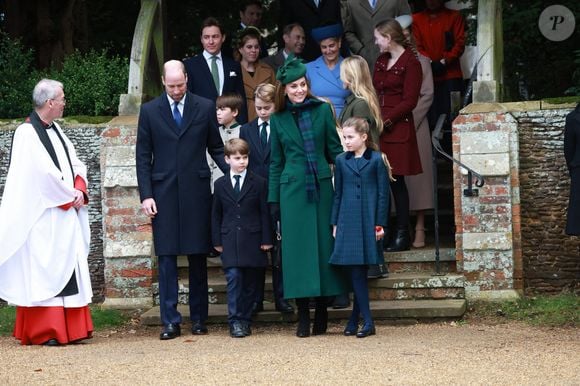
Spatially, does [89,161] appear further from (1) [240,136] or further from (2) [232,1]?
(2) [232,1]

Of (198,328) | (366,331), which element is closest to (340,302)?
(366,331)

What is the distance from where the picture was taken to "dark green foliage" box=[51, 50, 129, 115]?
12.8 metres

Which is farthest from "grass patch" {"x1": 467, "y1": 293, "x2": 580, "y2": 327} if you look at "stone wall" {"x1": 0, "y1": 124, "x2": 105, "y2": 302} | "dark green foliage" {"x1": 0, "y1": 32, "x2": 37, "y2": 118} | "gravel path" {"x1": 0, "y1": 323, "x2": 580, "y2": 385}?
"dark green foliage" {"x1": 0, "y1": 32, "x2": 37, "y2": 118}

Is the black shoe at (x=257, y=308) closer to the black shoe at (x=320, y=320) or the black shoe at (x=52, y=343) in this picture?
the black shoe at (x=320, y=320)

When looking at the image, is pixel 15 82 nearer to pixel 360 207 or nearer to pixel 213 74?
pixel 213 74

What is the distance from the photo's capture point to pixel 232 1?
15.8m

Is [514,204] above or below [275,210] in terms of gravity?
below

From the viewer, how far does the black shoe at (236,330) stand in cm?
1009

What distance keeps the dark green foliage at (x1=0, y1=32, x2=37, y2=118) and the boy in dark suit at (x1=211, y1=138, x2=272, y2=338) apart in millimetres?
3586

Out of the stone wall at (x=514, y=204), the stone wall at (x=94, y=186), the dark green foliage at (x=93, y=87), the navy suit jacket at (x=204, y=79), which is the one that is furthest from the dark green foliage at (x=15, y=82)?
the stone wall at (x=514, y=204)

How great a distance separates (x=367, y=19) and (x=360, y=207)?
10.9 ft

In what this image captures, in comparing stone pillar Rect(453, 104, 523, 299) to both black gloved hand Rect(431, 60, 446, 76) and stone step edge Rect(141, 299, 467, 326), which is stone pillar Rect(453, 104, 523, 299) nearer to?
stone step edge Rect(141, 299, 467, 326)

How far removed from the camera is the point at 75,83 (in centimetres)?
1290

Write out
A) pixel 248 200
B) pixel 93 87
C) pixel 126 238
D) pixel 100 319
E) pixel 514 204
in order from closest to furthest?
pixel 248 200 → pixel 100 319 → pixel 514 204 → pixel 126 238 → pixel 93 87
